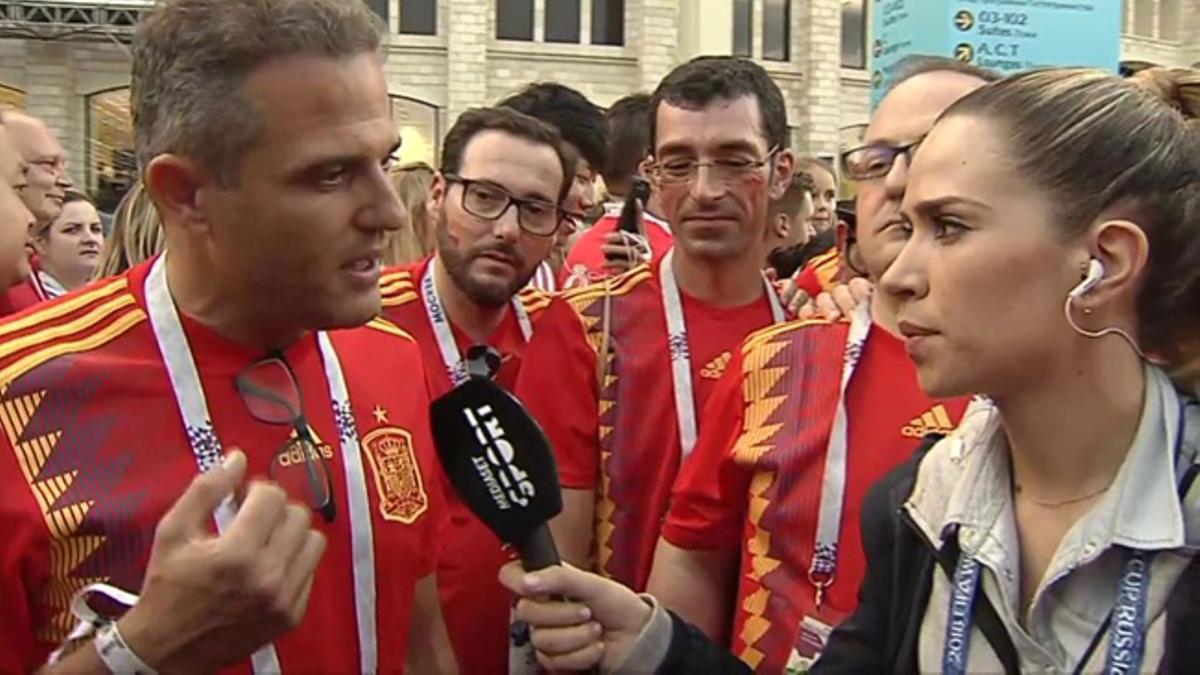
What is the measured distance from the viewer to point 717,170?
382 centimetres

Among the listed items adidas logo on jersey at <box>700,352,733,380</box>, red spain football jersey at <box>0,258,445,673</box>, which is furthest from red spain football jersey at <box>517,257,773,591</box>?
red spain football jersey at <box>0,258,445,673</box>

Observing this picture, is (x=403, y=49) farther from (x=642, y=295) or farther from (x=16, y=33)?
(x=642, y=295)

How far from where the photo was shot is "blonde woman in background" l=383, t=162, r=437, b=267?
219 inches

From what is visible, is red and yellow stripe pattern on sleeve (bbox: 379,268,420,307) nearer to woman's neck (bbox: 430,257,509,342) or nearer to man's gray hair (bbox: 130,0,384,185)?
woman's neck (bbox: 430,257,509,342)

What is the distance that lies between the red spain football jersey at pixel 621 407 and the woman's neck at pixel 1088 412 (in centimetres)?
166

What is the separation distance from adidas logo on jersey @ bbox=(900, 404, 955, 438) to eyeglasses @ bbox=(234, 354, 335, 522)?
116 cm

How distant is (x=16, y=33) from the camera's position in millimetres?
24859

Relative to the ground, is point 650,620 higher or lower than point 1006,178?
lower

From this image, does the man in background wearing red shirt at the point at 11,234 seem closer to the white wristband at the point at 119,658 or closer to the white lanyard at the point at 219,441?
the white lanyard at the point at 219,441

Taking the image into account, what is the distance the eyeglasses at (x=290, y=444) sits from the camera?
2336 mm

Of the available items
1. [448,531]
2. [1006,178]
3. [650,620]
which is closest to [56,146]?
[448,531]

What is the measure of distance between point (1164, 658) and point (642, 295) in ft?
7.40

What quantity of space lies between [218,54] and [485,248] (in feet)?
6.32

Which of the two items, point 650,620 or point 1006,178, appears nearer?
point 1006,178
